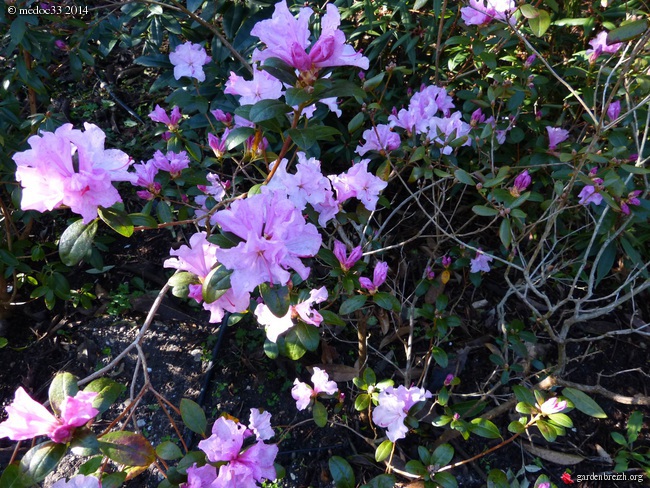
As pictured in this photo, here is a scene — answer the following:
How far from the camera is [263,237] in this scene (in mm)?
1040

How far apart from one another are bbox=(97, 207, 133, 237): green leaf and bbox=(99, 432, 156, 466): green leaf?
451 mm

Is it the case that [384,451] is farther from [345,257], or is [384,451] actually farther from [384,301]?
[345,257]

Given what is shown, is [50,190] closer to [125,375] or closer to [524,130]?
[125,375]

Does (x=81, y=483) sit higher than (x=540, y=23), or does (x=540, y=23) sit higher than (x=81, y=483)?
(x=540, y=23)

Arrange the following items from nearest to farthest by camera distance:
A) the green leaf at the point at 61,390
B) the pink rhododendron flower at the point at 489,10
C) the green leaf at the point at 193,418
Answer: the green leaf at the point at 61,390
the green leaf at the point at 193,418
the pink rhododendron flower at the point at 489,10

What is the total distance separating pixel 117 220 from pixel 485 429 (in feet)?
3.79

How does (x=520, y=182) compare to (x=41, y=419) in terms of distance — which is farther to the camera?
(x=520, y=182)

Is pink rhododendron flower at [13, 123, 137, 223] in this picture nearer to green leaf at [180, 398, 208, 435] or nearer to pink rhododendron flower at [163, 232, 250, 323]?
pink rhododendron flower at [163, 232, 250, 323]

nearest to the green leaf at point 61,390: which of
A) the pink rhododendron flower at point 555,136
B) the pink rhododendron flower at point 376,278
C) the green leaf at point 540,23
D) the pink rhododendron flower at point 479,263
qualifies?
the pink rhododendron flower at point 376,278

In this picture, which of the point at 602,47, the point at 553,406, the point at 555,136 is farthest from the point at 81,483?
the point at 602,47

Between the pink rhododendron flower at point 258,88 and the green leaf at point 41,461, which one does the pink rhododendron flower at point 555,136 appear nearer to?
the pink rhododendron flower at point 258,88

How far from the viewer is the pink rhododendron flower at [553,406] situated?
1.39 metres

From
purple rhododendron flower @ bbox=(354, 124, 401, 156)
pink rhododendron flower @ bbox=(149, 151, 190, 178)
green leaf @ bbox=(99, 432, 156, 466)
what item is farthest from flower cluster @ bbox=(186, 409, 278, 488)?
purple rhododendron flower @ bbox=(354, 124, 401, 156)

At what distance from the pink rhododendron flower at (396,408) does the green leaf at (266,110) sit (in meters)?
0.88
